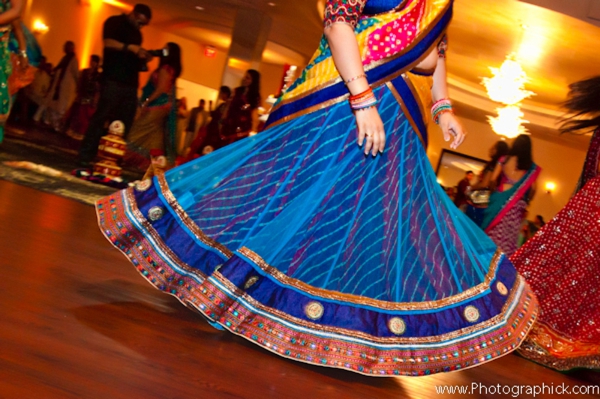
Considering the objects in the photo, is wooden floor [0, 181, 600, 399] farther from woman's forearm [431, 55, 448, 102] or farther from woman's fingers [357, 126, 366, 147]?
woman's forearm [431, 55, 448, 102]

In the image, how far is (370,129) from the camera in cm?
170

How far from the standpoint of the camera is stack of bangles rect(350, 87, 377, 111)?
171cm

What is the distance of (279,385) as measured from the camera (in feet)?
4.85

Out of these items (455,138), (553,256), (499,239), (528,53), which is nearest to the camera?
(455,138)

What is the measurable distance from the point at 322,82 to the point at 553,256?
4.68 feet

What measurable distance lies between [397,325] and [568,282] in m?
1.30

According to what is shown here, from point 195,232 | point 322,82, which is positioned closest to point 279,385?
point 195,232

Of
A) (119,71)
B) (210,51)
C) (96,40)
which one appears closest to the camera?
(119,71)

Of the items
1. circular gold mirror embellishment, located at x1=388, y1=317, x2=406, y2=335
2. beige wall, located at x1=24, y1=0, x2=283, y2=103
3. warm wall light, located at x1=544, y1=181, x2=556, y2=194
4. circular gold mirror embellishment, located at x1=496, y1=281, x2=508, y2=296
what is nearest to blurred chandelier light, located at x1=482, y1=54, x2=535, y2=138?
warm wall light, located at x1=544, y1=181, x2=556, y2=194

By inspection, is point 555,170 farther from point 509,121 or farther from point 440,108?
point 440,108

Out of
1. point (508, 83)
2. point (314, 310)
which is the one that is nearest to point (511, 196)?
point (314, 310)

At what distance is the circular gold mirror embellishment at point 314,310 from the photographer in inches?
64.9

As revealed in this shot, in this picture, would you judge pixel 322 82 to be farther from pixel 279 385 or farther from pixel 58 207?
pixel 58 207

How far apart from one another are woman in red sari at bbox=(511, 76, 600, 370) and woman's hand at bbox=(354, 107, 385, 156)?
1330 mm
